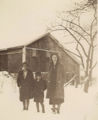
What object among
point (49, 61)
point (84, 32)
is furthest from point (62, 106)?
point (84, 32)

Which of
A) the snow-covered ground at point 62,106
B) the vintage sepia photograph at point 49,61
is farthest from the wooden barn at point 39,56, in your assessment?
the snow-covered ground at point 62,106

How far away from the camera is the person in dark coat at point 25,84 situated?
165cm

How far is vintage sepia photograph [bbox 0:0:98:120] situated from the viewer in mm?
1387

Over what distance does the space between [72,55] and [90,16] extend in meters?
0.23

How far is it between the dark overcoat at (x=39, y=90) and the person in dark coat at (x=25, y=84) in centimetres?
4

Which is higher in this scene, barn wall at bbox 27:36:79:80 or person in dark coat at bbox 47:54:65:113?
barn wall at bbox 27:36:79:80

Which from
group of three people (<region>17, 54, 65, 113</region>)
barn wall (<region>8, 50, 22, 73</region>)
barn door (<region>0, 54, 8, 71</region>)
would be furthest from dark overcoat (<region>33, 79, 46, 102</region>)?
barn door (<region>0, 54, 8, 71</region>)

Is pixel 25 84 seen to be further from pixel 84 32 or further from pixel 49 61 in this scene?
pixel 84 32

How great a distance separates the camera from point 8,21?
1.89 meters

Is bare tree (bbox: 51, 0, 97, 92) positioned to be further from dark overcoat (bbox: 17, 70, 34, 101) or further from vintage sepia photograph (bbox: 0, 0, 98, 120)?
dark overcoat (bbox: 17, 70, 34, 101)

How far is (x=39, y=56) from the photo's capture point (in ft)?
5.19

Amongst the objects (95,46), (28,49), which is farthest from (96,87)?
(28,49)

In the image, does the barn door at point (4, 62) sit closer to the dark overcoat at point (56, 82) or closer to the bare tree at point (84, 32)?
the dark overcoat at point (56, 82)

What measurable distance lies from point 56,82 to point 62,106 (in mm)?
140
